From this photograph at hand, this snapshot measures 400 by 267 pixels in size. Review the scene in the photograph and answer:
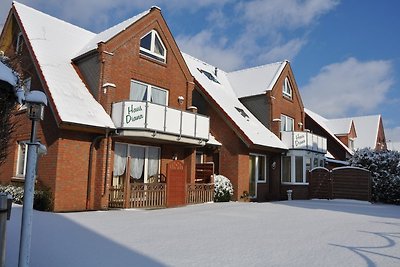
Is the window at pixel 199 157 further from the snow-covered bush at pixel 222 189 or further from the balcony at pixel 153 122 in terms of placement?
the balcony at pixel 153 122

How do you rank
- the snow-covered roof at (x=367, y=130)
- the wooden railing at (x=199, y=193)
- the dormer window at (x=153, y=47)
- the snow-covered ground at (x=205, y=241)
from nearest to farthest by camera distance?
the snow-covered ground at (x=205, y=241), the wooden railing at (x=199, y=193), the dormer window at (x=153, y=47), the snow-covered roof at (x=367, y=130)

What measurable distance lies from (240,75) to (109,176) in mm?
18326

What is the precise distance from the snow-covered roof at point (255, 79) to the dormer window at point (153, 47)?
969cm

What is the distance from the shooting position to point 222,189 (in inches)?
787

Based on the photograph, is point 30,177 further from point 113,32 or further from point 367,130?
point 367,130

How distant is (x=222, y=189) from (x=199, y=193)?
2.09 m

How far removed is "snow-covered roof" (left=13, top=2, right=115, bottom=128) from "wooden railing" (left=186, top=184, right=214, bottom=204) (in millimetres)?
4980

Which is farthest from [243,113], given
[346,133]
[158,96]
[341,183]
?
[346,133]

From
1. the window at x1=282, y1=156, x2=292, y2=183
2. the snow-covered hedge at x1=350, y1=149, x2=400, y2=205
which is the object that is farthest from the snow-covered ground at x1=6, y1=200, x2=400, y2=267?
the window at x1=282, y1=156, x2=292, y2=183

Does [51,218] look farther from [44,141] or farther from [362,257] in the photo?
[362,257]

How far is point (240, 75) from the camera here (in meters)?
31.3

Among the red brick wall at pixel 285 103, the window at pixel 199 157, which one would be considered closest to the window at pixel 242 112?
the red brick wall at pixel 285 103

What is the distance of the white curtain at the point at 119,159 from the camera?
1680cm

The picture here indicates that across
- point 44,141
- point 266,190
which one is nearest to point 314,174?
point 266,190
